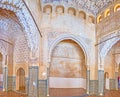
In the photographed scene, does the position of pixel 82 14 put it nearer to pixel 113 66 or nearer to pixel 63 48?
pixel 63 48

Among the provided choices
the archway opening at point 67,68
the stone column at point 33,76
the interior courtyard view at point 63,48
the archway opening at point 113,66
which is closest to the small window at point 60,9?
the interior courtyard view at point 63,48

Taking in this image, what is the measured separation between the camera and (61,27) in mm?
10305

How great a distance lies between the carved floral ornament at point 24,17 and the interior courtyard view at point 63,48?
19.4 inches

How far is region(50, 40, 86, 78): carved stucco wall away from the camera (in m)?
12.0

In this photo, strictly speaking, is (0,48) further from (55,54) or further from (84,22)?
(84,22)

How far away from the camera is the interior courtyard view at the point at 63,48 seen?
9500mm

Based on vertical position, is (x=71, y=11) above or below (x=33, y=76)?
above

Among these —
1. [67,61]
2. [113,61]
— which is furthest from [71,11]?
[113,61]

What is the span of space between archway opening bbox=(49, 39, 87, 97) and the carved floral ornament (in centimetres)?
369

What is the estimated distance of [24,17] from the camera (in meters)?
6.58

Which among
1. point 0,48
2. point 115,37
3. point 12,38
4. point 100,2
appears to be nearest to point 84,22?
point 100,2

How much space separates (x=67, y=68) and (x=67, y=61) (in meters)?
0.51

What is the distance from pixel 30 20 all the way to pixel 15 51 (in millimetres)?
5213

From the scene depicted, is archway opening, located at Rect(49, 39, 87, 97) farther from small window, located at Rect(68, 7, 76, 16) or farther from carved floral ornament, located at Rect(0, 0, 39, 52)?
carved floral ornament, located at Rect(0, 0, 39, 52)
